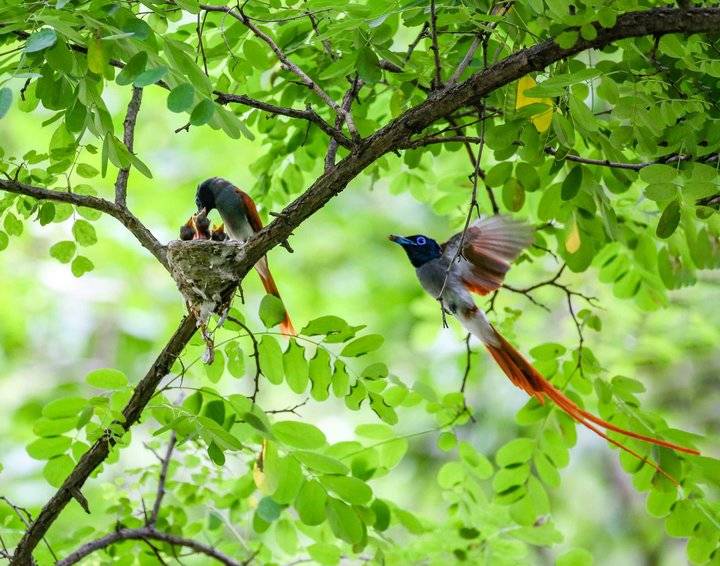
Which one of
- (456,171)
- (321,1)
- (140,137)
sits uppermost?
(140,137)

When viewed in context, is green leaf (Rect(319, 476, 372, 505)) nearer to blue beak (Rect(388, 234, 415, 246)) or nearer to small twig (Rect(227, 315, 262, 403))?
small twig (Rect(227, 315, 262, 403))

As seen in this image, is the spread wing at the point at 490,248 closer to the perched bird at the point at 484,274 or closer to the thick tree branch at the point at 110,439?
the perched bird at the point at 484,274

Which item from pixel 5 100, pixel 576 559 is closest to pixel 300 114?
pixel 5 100

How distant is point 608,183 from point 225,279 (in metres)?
1.23

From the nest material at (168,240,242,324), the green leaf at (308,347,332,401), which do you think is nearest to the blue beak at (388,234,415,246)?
the nest material at (168,240,242,324)

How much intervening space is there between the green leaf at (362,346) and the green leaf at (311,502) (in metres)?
0.40

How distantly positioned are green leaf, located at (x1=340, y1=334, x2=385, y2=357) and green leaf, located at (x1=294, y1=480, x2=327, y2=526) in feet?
1.32

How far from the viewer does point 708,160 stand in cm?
245

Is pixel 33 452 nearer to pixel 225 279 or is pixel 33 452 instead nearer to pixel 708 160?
pixel 225 279

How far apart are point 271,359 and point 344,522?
20.3 inches

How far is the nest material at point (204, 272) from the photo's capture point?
255 centimetres

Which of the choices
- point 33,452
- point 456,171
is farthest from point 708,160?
point 33,452

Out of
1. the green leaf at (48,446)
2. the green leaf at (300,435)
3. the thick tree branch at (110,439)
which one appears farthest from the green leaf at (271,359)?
the green leaf at (48,446)

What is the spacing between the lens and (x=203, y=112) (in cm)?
218
